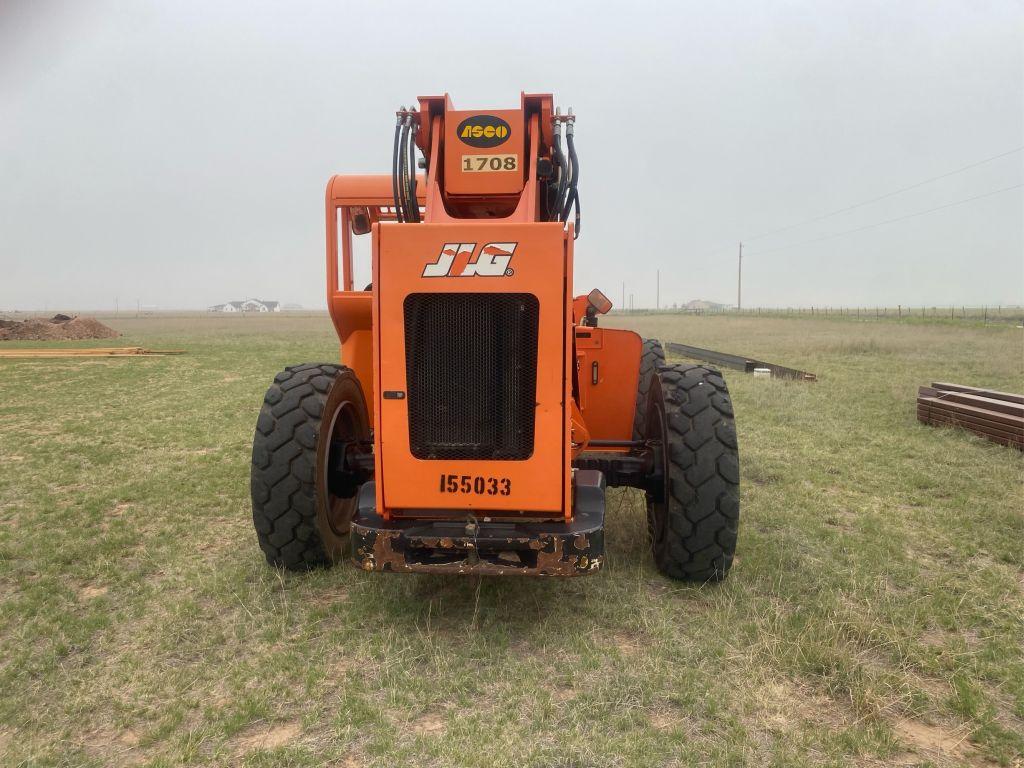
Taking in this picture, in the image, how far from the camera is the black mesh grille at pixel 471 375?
11.3ft

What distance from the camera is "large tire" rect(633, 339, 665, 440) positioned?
538 cm

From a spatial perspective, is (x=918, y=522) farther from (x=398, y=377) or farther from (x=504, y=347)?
(x=398, y=377)

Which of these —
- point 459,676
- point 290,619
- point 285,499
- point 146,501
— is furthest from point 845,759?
point 146,501

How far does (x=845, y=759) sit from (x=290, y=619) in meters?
2.79

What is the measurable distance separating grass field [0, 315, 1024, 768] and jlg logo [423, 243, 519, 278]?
6.11 ft

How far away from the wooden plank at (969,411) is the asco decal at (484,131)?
6.71 meters

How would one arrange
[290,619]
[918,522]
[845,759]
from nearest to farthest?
[845,759]
[290,619]
[918,522]

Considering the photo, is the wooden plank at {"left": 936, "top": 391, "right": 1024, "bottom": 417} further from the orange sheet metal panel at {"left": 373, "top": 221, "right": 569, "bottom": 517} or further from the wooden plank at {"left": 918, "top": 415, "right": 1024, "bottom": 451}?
the orange sheet metal panel at {"left": 373, "top": 221, "right": 569, "bottom": 517}

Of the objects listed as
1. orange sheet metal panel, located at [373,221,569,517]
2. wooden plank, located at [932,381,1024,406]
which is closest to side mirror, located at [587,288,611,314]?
orange sheet metal panel, located at [373,221,569,517]

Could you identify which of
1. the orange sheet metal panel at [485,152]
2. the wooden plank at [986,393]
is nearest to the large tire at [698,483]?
the orange sheet metal panel at [485,152]

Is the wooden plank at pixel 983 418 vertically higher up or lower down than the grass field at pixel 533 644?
higher up

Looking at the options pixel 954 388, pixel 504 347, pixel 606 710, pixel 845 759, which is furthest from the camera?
pixel 954 388

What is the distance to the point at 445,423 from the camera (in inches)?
139

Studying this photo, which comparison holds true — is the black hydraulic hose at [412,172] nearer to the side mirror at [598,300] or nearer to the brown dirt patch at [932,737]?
the side mirror at [598,300]
